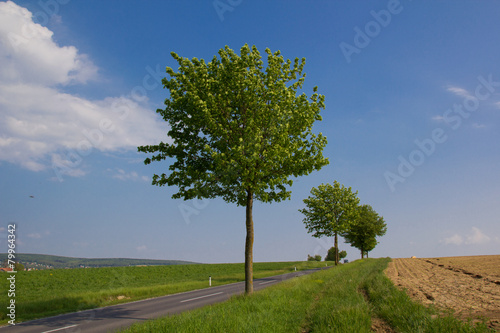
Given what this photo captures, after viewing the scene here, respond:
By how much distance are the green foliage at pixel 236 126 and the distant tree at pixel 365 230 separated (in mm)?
52180

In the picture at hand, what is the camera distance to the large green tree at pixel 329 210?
4516 centimetres

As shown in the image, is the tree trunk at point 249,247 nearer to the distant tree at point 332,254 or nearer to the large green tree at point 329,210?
the large green tree at point 329,210

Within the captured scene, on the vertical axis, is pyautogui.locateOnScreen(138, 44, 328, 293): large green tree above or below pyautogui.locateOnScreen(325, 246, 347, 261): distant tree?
above

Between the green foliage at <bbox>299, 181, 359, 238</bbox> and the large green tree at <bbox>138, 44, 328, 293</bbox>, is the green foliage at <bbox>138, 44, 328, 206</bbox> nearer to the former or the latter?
the large green tree at <bbox>138, 44, 328, 293</bbox>

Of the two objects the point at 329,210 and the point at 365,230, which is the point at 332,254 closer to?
the point at 365,230

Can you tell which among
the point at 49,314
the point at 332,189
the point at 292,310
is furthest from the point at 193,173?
the point at 332,189

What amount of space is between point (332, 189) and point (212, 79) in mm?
36645

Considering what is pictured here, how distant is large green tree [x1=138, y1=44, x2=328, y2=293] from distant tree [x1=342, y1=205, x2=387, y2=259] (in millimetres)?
51976

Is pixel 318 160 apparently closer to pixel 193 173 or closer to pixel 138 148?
pixel 193 173

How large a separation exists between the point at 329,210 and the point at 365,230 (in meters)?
23.2

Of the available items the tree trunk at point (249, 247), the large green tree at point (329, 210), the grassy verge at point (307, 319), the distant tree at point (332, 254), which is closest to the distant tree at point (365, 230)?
the large green tree at point (329, 210)

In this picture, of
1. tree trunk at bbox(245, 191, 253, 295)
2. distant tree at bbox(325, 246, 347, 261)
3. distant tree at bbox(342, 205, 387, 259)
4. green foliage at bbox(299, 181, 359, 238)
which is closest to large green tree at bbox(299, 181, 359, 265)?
green foliage at bbox(299, 181, 359, 238)

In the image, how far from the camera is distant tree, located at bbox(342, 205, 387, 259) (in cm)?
6341

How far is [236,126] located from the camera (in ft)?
44.4
